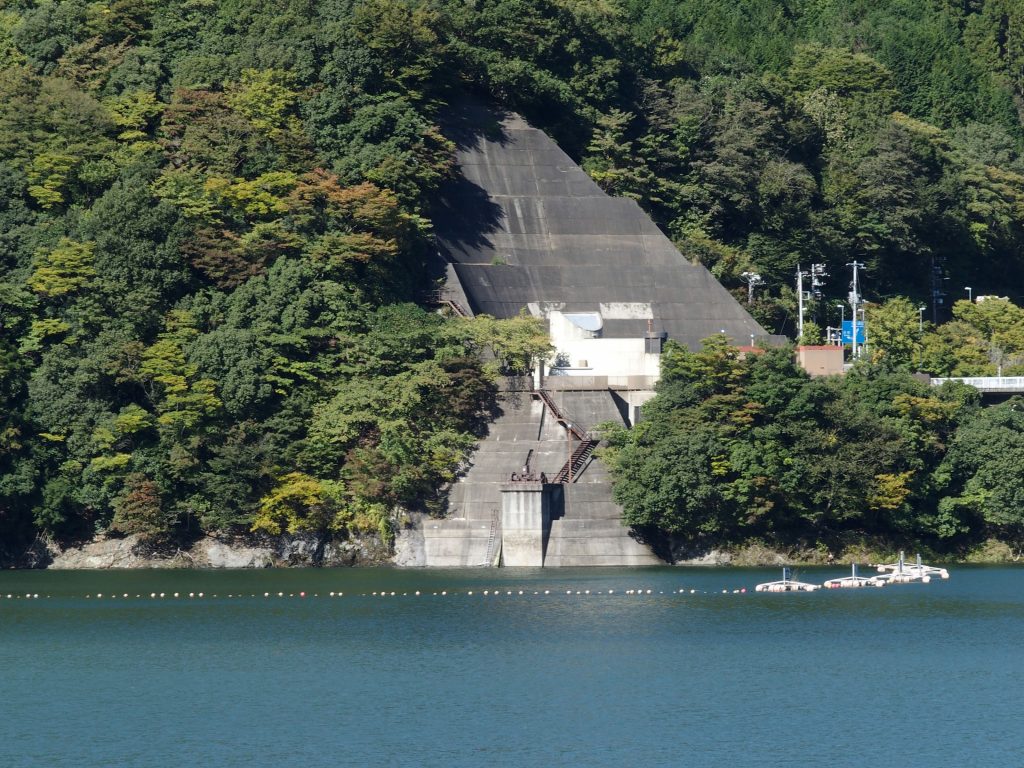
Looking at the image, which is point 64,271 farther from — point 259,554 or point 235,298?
point 259,554

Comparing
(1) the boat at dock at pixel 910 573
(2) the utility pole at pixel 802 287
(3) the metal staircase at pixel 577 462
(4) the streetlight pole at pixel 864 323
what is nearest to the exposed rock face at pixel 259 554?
(3) the metal staircase at pixel 577 462

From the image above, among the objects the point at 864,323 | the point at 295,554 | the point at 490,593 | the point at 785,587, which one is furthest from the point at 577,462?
the point at 864,323

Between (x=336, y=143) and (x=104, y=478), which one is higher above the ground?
(x=336, y=143)

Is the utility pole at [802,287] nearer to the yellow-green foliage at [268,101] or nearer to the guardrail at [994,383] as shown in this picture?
the guardrail at [994,383]

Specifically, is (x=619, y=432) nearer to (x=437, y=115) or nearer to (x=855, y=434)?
(x=855, y=434)

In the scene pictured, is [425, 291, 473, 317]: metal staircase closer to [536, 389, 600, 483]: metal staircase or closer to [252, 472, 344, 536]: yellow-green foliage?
[536, 389, 600, 483]: metal staircase

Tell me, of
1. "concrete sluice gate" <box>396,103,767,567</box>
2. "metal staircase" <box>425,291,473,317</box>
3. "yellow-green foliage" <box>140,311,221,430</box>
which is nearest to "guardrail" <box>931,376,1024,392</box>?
"concrete sluice gate" <box>396,103,767,567</box>

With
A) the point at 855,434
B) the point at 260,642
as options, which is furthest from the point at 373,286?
the point at 260,642
